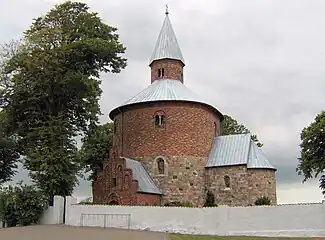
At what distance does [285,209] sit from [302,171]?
6.61 m

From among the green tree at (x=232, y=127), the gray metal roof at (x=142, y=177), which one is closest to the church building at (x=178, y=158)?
the gray metal roof at (x=142, y=177)

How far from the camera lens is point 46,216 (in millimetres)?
30375

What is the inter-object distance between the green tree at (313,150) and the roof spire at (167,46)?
606 inches

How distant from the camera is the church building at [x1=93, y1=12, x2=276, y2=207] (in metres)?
33.8

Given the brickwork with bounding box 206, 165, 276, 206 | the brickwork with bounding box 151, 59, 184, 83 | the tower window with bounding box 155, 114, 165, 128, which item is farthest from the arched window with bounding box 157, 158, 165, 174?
the brickwork with bounding box 151, 59, 184, 83

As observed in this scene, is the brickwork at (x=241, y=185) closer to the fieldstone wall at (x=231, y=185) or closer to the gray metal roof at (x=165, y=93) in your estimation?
the fieldstone wall at (x=231, y=185)

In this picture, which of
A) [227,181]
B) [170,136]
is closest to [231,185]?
[227,181]

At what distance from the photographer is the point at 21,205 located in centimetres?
2959

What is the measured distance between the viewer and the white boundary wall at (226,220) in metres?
23.4

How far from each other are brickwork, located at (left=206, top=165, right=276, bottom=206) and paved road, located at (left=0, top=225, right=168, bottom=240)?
38.7 ft

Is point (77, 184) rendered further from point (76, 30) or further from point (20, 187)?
point (76, 30)

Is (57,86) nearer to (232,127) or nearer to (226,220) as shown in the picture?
(226,220)

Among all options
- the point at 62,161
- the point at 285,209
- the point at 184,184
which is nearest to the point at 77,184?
the point at 62,161

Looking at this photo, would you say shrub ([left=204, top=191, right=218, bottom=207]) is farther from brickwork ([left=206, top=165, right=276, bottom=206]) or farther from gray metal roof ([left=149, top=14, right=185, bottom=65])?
gray metal roof ([left=149, top=14, right=185, bottom=65])
